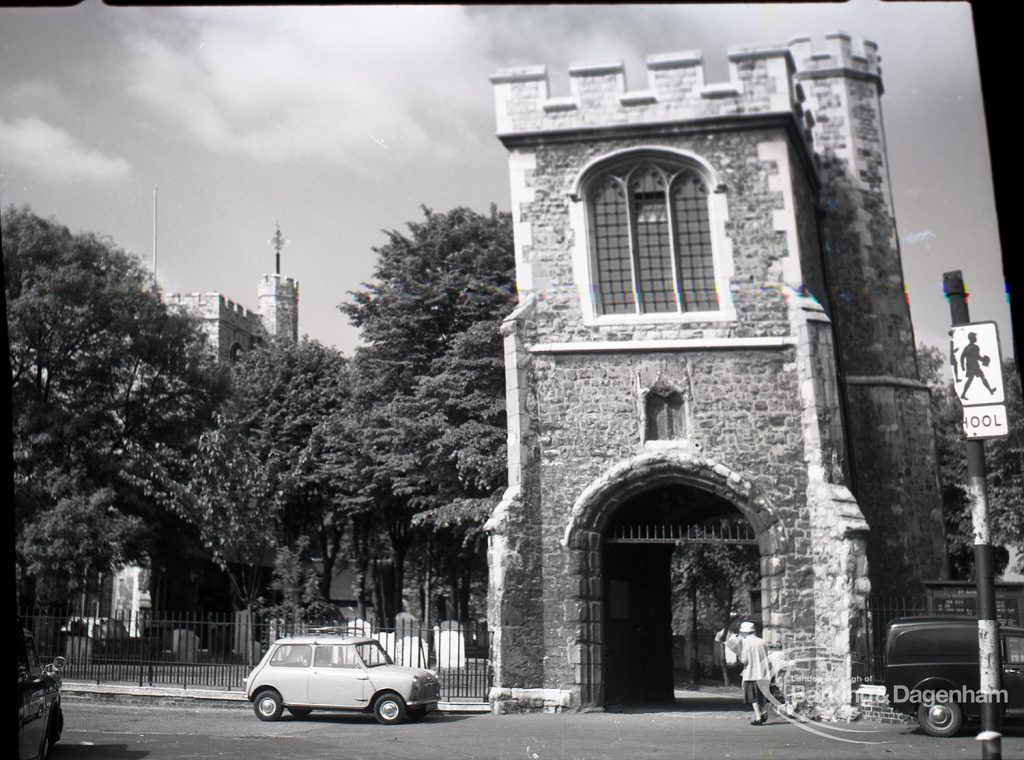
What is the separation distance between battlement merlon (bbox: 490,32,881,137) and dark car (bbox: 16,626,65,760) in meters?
10.5

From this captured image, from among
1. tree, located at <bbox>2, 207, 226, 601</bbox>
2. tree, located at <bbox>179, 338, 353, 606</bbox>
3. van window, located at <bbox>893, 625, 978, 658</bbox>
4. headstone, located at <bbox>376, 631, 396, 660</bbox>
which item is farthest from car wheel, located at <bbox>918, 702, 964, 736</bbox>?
tree, located at <bbox>179, 338, 353, 606</bbox>

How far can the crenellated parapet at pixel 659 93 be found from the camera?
1628 cm

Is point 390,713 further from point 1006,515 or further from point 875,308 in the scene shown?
point 1006,515

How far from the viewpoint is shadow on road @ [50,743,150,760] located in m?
10.1

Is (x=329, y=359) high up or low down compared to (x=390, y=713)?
up

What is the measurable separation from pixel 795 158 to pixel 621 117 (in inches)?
120

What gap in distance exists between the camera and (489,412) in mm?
22188

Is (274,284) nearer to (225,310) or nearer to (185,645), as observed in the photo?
(225,310)

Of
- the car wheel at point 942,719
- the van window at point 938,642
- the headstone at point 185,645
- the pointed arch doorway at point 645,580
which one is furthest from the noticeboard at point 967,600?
the headstone at point 185,645

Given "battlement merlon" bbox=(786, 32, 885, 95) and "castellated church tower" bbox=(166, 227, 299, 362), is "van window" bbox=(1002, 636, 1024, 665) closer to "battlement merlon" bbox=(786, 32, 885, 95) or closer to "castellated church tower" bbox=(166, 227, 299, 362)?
"battlement merlon" bbox=(786, 32, 885, 95)

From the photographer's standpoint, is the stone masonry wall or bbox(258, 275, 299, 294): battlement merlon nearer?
the stone masonry wall

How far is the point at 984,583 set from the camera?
6.98 meters

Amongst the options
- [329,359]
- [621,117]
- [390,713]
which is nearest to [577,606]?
[390,713]

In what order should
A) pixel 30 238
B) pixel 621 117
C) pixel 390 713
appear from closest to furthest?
pixel 390 713 < pixel 621 117 < pixel 30 238
